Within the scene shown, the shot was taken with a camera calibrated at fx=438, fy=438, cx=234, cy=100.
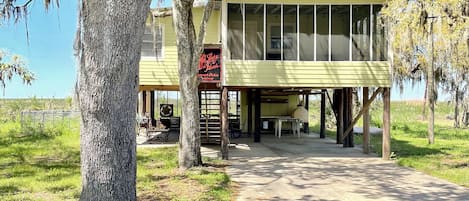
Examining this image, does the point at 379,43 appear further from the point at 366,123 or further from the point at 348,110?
the point at 348,110

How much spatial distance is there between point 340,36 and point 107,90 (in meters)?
8.94

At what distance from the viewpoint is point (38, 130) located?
17.1 metres

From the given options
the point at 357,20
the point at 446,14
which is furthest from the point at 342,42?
the point at 446,14

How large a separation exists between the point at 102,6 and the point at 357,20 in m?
9.14

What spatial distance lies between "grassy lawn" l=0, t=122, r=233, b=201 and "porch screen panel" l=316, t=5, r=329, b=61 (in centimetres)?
383

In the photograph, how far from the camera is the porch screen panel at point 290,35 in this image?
11180 millimetres

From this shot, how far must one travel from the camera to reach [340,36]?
36.7ft

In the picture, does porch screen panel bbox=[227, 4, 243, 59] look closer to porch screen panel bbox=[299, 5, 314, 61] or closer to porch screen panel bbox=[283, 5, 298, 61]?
porch screen panel bbox=[283, 5, 298, 61]

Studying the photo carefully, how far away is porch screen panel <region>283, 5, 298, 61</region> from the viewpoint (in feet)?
36.7

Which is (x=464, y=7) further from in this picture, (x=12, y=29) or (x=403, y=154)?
(x=12, y=29)

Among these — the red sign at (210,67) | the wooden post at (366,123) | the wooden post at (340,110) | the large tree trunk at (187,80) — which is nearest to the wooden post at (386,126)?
the wooden post at (366,123)

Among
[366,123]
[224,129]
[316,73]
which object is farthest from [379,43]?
[224,129]

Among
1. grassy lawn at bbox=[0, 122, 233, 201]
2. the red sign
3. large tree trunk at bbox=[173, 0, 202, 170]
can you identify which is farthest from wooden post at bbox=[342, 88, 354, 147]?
large tree trunk at bbox=[173, 0, 202, 170]

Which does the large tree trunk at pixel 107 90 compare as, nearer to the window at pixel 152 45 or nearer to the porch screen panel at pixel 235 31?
the porch screen panel at pixel 235 31
